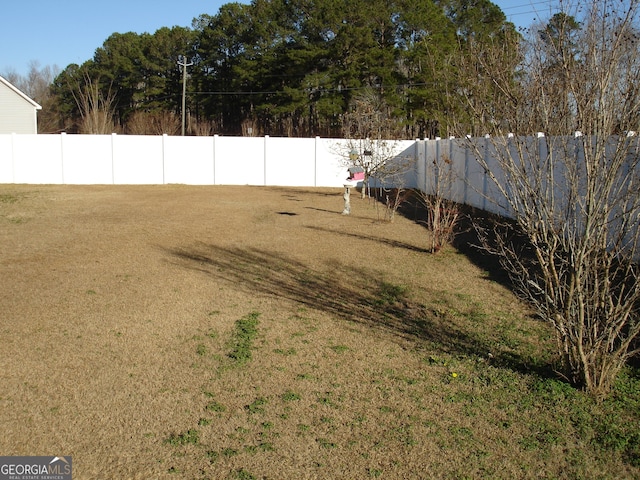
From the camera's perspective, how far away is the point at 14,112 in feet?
101

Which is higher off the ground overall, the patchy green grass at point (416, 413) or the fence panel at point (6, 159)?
the fence panel at point (6, 159)

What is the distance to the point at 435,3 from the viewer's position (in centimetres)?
3512

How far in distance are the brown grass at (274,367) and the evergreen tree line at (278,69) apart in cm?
2009

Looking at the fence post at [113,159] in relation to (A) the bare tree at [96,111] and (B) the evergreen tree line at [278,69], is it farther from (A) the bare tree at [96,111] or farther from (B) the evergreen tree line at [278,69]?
(A) the bare tree at [96,111]

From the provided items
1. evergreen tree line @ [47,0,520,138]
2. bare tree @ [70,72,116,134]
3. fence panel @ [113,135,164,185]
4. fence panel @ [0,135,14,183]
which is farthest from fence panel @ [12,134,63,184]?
bare tree @ [70,72,116,134]

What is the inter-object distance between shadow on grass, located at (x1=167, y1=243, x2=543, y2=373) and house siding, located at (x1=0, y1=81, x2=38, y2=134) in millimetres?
25717

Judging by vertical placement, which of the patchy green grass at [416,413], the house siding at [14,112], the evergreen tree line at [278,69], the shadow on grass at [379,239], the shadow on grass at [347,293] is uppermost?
the evergreen tree line at [278,69]

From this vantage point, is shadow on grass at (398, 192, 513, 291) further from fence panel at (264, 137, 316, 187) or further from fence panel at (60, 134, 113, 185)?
fence panel at (60, 134, 113, 185)

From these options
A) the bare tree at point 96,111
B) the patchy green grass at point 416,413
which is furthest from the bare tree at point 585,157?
the bare tree at point 96,111

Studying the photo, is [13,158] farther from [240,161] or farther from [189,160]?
[240,161]

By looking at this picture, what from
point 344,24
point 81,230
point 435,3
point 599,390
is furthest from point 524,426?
point 435,3

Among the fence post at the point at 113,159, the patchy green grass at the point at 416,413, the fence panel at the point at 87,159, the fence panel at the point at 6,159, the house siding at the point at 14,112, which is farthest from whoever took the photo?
the house siding at the point at 14,112

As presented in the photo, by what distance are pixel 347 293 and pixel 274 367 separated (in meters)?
2.54

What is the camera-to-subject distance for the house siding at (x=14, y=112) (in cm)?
3047
